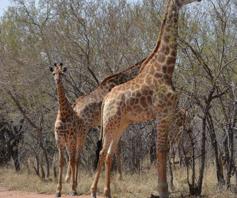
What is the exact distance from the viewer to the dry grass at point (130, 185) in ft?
35.7

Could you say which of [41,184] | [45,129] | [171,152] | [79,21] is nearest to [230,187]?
[171,152]

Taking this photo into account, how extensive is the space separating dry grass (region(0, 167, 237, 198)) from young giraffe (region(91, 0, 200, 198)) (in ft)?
4.09

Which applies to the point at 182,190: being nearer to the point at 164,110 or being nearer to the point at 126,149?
the point at 164,110

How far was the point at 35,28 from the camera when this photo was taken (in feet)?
54.4

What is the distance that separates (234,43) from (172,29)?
6.35 feet

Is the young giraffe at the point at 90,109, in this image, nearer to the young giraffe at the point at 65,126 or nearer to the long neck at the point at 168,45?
the young giraffe at the point at 65,126

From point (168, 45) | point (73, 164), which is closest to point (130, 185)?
point (73, 164)

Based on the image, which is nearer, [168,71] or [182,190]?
[168,71]

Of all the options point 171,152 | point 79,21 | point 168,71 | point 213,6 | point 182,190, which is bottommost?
point 182,190

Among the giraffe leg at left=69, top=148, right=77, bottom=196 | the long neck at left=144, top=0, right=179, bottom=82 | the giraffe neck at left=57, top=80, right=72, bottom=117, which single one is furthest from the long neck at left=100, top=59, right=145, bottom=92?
the long neck at left=144, top=0, right=179, bottom=82

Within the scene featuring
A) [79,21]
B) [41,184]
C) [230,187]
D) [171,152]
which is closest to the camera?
[230,187]

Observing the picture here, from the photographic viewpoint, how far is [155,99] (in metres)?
9.49

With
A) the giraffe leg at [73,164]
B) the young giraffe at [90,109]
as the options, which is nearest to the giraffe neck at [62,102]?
the young giraffe at [90,109]

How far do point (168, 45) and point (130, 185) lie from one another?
3.96m
